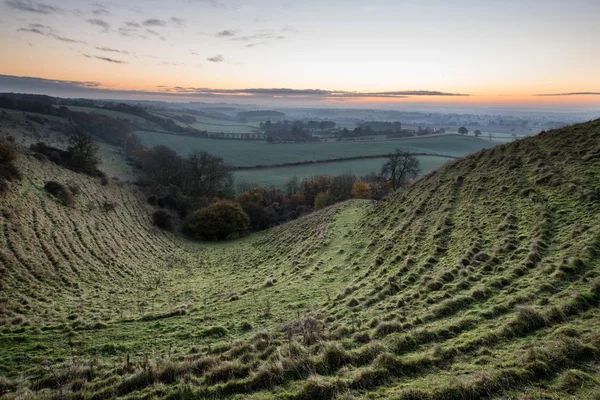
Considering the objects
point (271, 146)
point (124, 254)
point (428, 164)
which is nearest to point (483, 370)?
point (124, 254)

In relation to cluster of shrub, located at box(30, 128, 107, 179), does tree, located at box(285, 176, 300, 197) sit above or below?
below

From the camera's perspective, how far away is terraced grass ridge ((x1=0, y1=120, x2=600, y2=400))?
728cm

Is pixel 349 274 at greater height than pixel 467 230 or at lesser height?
lesser

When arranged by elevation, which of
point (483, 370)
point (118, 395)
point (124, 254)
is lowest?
point (124, 254)

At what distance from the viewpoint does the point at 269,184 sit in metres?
85.1

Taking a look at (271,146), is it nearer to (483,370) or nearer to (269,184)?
(269,184)

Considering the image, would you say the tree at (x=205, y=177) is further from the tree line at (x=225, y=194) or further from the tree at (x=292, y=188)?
the tree at (x=292, y=188)

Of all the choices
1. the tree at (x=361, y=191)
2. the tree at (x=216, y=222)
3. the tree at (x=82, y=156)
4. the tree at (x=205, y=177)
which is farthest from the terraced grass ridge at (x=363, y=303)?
the tree at (x=205, y=177)

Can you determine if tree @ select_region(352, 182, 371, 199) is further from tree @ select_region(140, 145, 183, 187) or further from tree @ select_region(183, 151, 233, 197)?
tree @ select_region(140, 145, 183, 187)

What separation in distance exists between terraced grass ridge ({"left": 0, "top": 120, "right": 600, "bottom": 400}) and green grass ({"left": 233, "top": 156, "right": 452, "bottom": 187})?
200 ft

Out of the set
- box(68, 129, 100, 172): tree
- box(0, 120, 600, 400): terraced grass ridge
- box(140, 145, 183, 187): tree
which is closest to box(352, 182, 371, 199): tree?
box(0, 120, 600, 400): terraced grass ridge

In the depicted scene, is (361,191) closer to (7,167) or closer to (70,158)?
(70,158)

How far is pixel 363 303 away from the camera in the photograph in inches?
523

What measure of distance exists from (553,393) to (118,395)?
9.25m
